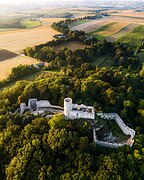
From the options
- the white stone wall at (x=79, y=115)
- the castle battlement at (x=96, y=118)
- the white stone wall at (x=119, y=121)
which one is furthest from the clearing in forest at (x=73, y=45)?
the white stone wall at (x=79, y=115)

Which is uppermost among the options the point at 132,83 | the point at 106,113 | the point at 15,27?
the point at 106,113

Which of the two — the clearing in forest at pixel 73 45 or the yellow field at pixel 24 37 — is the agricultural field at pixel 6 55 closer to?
the yellow field at pixel 24 37

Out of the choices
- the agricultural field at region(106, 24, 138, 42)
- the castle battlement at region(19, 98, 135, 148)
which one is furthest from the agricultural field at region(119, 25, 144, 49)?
the castle battlement at region(19, 98, 135, 148)

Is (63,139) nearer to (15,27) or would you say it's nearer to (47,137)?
(47,137)

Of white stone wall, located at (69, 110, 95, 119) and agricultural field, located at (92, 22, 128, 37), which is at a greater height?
white stone wall, located at (69, 110, 95, 119)

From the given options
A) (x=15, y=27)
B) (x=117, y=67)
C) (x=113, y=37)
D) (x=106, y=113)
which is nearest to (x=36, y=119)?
(x=106, y=113)

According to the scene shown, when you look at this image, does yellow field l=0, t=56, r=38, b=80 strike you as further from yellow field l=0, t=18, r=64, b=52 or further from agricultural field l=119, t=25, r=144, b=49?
agricultural field l=119, t=25, r=144, b=49
